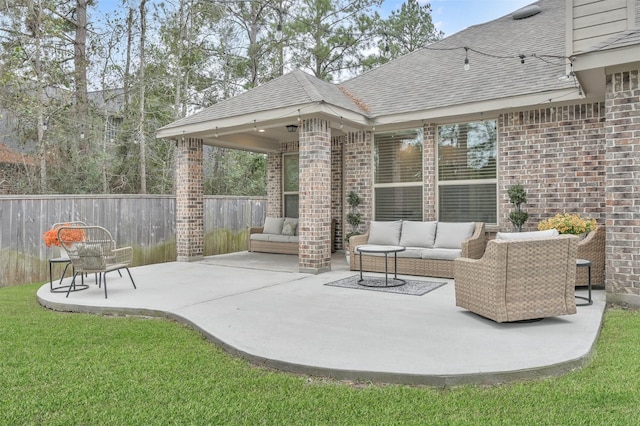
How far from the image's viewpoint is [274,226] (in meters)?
10.2

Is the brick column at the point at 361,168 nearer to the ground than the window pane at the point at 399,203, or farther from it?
farther from it

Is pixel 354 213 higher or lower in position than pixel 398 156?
lower

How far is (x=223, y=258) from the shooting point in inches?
364

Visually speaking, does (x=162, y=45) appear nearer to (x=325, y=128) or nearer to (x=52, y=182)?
(x=52, y=182)

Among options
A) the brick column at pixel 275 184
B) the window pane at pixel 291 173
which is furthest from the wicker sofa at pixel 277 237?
the window pane at pixel 291 173

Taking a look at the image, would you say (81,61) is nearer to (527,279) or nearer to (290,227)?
(290,227)

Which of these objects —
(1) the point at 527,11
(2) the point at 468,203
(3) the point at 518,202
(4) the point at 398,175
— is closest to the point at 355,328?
(3) the point at 518,202

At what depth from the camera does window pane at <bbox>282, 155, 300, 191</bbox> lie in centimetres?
1048

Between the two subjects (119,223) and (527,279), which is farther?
(119,223)

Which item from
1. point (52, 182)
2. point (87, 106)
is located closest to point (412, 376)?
point (52, 182)

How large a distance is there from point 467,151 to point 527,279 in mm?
4015

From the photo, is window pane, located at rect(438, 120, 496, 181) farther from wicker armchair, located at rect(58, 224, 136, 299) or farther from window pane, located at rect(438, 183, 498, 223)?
wicker armchair, located at rect(58, 224, 136, 299)

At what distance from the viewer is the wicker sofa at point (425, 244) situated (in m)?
6.56

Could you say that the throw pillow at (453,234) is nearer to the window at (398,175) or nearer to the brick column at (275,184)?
the window at (398,175)
